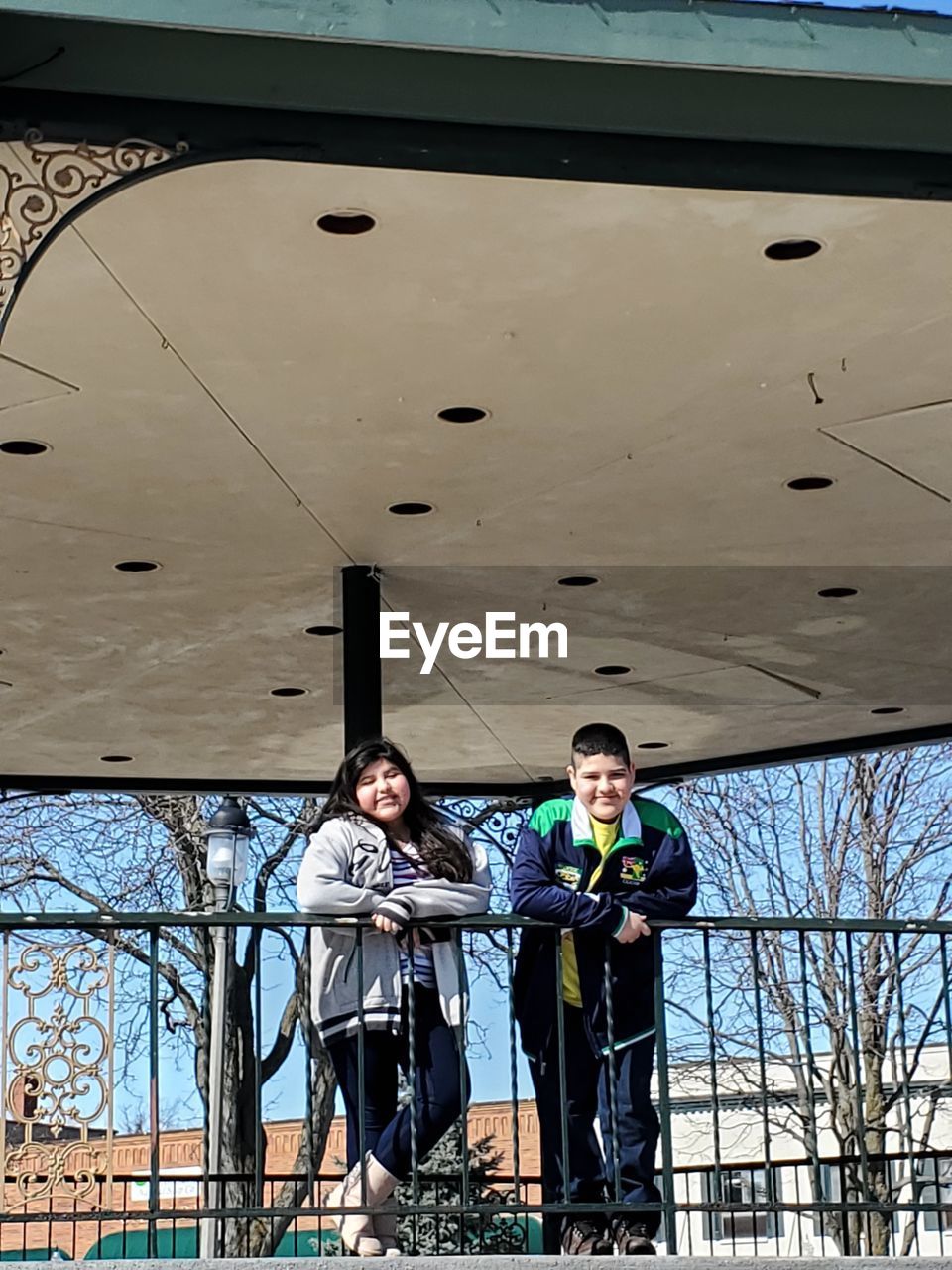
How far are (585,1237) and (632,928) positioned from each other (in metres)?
1.11

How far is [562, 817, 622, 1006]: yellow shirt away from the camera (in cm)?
763

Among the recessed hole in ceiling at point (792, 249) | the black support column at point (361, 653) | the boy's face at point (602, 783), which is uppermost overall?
the recessed hole in ceiling at point (792, 249)

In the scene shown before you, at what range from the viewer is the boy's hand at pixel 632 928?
7.50 m

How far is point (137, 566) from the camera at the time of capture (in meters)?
11.3

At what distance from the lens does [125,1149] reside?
2183 centimetres

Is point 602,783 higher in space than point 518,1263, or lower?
higher

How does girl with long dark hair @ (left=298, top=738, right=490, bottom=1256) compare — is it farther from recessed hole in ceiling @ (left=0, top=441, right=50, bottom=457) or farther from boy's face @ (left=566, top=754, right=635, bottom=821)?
recessed hole in ceiling @ (left=0, top=441, right=50, bottom=457)

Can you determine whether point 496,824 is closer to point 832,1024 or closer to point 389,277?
point 832,1024

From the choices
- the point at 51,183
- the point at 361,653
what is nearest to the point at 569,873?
the point at 51,183

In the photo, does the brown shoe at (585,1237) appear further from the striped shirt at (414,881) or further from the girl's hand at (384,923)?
the girl's hand at (384,923)

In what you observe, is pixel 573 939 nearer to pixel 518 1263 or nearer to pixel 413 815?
pixel 413 815

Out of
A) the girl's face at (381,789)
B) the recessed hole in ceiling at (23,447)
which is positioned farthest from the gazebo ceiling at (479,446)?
the girl's face at (381,789)

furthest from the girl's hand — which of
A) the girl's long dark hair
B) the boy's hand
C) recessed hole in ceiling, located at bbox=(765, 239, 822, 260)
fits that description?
recessed hole in ceiling, located at bbox=(765, 239, 822, 260)

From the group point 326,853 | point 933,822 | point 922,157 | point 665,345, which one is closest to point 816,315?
point 665,345
